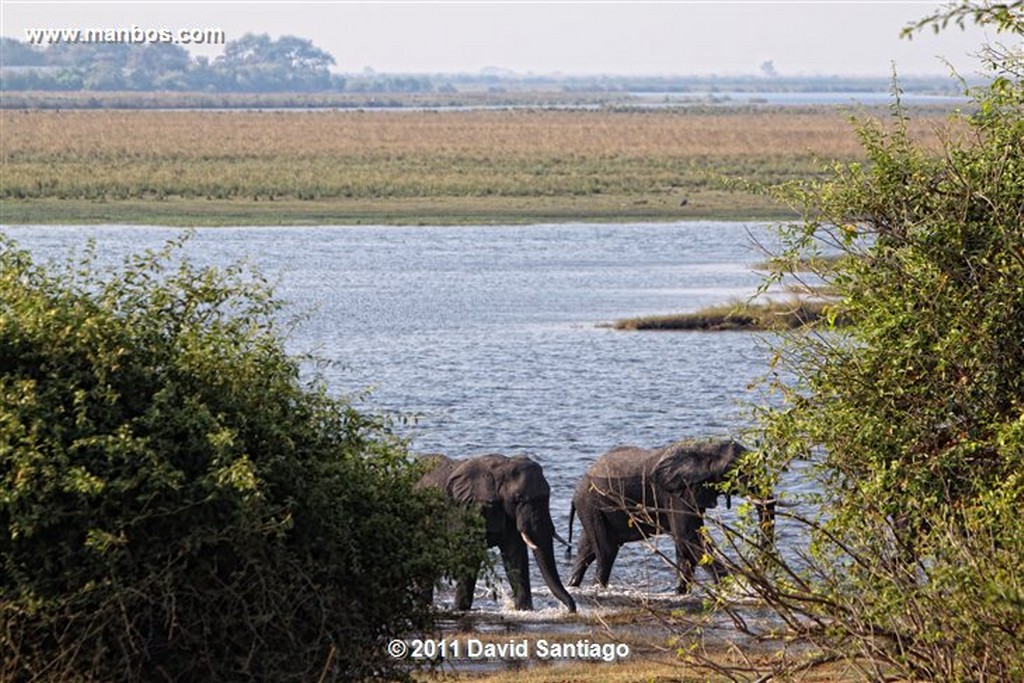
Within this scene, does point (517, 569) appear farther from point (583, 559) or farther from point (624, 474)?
point (624, 474)

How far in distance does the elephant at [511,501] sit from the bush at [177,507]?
242 inches

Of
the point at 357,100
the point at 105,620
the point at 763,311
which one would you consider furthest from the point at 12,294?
the point at 357,100

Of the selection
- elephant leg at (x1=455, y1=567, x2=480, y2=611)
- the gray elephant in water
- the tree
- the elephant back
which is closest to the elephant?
the gray elephant in water

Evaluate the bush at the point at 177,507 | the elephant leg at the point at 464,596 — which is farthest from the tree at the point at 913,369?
the elephant leg at the point at 464,596

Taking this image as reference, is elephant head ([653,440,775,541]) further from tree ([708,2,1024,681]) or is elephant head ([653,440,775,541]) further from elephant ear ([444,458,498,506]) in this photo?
tree ([708,2,1024,681])

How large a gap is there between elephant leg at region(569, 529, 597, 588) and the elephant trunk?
1.15 feet

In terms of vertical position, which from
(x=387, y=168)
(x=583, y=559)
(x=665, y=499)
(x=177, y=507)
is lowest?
(x=387, y=168)

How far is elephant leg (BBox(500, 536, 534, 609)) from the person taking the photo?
16.5 metres

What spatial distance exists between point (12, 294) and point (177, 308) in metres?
0.98

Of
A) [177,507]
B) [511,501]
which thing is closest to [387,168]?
[511,501]

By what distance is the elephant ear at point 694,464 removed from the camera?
58.2ft

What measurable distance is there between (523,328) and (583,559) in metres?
16.8

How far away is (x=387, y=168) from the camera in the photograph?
65.8 meters

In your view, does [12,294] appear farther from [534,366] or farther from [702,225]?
[702,225]
